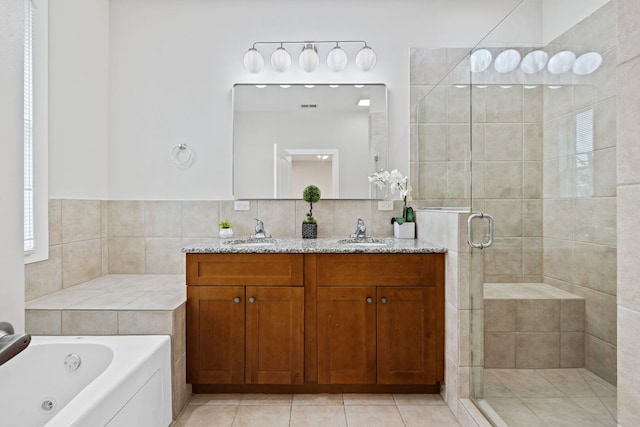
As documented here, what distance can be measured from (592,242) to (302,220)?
1963 mm

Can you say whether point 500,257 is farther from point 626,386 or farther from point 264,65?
point 264,65

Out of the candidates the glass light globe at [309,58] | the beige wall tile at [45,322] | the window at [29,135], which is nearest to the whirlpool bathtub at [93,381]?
the beige wall tile at [45,322]

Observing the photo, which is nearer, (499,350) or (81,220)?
(499,350)

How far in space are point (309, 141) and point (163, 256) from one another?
1.43 meters

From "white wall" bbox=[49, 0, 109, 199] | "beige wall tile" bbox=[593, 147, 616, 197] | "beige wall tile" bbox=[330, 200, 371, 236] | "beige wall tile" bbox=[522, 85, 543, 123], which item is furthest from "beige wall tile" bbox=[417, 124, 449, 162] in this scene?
"white wall" bbox=[49, 0, 109, 199]

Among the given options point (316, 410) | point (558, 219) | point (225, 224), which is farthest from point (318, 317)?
point (558, 219)

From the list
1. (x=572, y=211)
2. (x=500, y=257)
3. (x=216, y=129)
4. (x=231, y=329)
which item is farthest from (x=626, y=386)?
(x=216, y=129)

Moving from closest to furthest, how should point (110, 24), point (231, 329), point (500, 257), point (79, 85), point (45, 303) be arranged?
1. point (500, 257)
2. point (45, 303)
3. point (231, 329)
4. point (79, 85)
5. point (110, 24)

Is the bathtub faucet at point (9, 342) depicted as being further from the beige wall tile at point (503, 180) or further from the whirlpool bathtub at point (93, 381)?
the beige wall tile at point (503, 180)

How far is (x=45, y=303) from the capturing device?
81.4 inches

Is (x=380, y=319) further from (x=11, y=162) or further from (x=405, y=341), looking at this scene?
(x=11, y=162)

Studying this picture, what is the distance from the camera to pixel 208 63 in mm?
2910

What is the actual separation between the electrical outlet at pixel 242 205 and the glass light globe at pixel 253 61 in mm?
993

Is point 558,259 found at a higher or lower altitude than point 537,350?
higher
